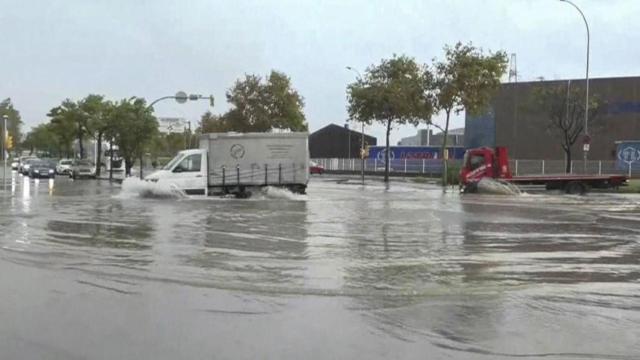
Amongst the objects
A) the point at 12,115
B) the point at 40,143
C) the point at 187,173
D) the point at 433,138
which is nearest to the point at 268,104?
the point at 187,173

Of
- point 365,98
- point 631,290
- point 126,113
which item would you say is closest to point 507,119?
point 365,98

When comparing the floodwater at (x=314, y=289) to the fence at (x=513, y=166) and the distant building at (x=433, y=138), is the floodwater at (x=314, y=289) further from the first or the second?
the distant building at (x=433, y=138)

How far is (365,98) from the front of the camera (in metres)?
52.0

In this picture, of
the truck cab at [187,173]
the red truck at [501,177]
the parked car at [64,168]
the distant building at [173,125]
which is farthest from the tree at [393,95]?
the distant building at [173,125]

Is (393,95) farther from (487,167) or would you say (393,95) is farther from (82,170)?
(82,170)

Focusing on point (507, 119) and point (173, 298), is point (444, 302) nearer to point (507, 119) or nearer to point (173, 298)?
point (173, 298)

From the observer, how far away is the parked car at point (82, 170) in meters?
56.1

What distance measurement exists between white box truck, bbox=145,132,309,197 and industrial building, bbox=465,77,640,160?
94.4 ft

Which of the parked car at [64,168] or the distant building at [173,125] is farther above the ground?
the distant building at [173,125]

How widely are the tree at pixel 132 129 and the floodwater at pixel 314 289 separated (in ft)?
118

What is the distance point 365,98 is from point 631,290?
43.3m

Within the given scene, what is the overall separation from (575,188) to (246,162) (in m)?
16.8

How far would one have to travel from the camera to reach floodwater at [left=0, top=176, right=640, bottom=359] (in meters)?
6.48

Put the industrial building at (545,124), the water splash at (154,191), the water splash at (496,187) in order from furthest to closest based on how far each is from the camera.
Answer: the industrial building at (545,124), the water splash at (496,187), the water splash at (154,191)
